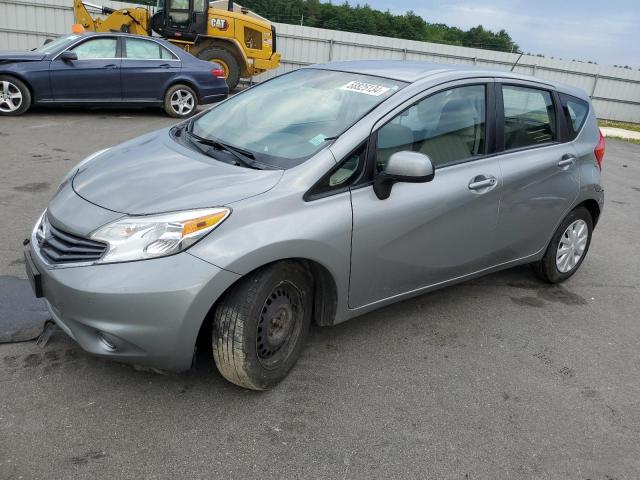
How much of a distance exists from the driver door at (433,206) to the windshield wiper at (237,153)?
56cm

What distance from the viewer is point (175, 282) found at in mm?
2529

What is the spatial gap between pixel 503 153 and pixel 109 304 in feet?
8.86

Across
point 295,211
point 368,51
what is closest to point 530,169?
point 295,211

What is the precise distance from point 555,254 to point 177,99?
8.83m

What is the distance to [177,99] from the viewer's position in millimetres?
11539

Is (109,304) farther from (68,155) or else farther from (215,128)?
(68,155)

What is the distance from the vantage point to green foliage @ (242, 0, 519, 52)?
28.7m

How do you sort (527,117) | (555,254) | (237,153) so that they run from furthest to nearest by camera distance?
(555,254), (527,117), (237,153)

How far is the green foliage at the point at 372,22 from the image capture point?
2870 centimetres

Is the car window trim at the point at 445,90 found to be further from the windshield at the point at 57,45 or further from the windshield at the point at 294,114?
the windshield at the point at 57,45

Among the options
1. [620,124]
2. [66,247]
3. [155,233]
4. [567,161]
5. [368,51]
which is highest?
[368,51]

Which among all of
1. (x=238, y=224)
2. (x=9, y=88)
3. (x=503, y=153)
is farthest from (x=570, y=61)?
(x=238, y=224)

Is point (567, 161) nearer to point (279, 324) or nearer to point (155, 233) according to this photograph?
point (279, 324)

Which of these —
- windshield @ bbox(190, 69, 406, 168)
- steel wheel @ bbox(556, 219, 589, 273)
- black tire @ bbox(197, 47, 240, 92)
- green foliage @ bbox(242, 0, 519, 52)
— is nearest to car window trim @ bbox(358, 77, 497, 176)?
windshield @ bbox(190, 69, 406, 168)
